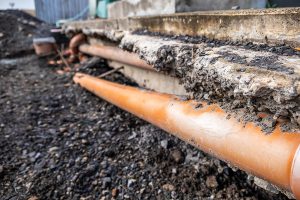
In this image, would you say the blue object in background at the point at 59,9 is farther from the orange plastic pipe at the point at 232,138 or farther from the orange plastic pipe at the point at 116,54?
the orange plastic pipe at the point at 232,138

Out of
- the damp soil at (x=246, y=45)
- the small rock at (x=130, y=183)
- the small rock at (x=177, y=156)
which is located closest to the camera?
the damp soil at (x=246, y=45)

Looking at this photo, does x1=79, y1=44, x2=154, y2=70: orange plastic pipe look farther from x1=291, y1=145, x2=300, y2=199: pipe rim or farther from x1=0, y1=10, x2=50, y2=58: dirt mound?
x1=0, y1=10, x2=50, y2=58: dirt mound

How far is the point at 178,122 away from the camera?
1.70 m

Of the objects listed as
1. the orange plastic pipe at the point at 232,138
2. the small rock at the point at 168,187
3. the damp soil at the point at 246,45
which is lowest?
the small rock at the point at 168,187

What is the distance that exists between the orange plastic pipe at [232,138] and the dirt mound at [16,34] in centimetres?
497

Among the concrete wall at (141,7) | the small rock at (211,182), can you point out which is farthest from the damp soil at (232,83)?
the concrete wall at (141,7)

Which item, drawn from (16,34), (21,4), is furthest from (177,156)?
(21,4)

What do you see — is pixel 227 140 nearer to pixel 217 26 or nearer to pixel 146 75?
pixel 217 26

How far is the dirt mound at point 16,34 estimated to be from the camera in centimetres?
629

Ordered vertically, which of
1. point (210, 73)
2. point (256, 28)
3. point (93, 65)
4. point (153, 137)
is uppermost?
point (256, 28)

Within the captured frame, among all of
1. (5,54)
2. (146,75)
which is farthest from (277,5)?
(5,54)

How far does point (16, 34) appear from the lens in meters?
7.14

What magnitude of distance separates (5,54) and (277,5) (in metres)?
5.05

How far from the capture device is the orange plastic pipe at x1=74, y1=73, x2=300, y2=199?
107cm
